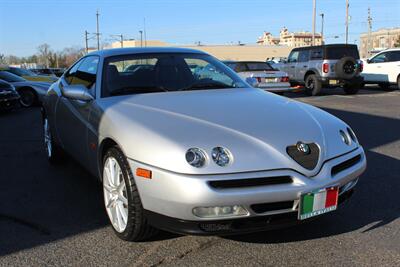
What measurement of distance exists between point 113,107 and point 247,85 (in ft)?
5.00

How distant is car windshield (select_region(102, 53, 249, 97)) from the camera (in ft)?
13.8

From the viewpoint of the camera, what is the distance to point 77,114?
4430 millimetres

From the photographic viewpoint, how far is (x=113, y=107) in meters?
3.72

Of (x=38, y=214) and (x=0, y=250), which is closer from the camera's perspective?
(x=0, y=250)

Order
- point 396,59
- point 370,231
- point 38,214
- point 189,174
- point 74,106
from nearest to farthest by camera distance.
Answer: point 189,174 → point 370,231 → point 38,214 → point 74,106 → point 396,59

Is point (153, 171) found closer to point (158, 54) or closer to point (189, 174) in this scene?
point (189, 174)

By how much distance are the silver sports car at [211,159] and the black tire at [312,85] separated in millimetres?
13033

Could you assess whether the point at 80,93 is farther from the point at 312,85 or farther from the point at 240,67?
the point at 312,85

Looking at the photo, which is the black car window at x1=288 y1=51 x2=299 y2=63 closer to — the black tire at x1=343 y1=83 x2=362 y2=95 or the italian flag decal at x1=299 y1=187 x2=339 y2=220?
the black tire at x1=343 y1=83 x2=362 y2=95

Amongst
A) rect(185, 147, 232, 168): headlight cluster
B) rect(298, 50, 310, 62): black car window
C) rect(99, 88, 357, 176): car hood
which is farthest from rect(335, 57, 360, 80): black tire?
rect(185, 147, 232, 168): headlight cluster

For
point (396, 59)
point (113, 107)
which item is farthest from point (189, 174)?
point (396, 59)

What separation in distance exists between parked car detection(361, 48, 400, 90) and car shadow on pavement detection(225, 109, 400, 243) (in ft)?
39.1

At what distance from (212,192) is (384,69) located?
17041 millimetres

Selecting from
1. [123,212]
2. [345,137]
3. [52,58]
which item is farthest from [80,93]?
[52,58]
